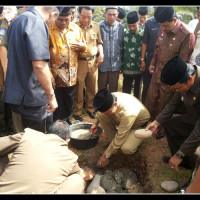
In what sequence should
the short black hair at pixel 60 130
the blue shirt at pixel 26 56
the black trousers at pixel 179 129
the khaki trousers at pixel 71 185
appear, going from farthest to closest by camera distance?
the black trousers at pixel 179 129, the short black hair at pixel 60 130, the blue shirt at pixel 26 56, the khaki trousers at pixel 71 185

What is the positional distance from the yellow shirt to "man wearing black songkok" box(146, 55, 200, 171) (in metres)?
1.63

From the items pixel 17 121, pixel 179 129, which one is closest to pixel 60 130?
pixel 17 121

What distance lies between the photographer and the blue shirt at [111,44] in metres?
4.40

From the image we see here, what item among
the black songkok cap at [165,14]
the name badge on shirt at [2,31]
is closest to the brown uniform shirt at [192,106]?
the black songkok cap at [165,14]

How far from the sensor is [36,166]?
1.96 metres

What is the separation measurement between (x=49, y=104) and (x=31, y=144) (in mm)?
789

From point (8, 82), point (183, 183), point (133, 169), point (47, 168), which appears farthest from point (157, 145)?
point (8, 82)

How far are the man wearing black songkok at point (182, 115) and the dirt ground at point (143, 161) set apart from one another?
209 millimetres

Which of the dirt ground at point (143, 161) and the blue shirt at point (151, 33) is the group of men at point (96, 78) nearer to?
the blue shirt at point (151, 33)

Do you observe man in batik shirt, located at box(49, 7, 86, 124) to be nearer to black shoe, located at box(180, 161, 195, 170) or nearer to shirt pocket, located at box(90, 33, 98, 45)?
shirt pocket, located at box(90, 33, 98, 45)

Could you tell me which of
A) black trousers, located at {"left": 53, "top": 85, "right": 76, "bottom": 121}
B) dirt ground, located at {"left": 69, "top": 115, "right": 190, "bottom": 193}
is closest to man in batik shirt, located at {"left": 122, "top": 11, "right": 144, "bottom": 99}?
black trousers, located at {"left": 53, "top": 85, "right": 76, "bottom": 121}

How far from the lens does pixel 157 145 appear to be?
3664 millimetres

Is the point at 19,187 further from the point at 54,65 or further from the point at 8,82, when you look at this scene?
the point at 54,65

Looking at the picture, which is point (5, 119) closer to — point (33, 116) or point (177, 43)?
point (33, 116)
